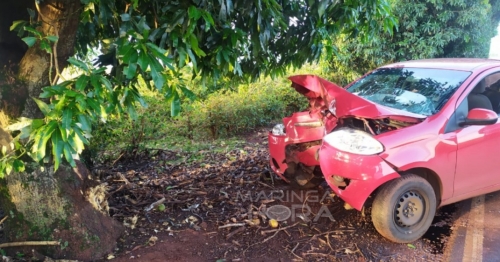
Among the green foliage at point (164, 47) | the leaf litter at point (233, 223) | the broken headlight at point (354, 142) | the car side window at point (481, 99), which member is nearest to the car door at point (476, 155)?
the car side window at point (481, 99)

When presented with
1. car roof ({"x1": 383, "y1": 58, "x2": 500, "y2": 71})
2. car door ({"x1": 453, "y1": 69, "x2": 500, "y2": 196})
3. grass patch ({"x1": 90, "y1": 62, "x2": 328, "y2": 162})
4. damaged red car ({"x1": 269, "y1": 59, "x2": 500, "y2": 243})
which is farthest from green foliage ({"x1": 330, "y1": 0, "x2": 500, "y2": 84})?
car door ({"x1": 453, "y1": 69, "x2": 500, "y2": 196})

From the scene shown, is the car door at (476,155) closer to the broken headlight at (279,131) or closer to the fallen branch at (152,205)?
the broken headlight at (279,131)

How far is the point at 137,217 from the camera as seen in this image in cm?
403

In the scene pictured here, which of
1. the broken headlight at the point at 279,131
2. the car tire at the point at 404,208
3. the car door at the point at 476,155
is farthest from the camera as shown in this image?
the broken headlight at the point at 279,131

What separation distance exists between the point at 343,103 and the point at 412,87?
119 centimetres

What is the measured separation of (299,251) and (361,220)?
3.21 feet

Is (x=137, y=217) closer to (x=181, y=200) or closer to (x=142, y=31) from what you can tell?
(x=181, y=200)

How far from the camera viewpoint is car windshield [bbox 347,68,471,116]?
395cm

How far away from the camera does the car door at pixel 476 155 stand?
3785 millimetres

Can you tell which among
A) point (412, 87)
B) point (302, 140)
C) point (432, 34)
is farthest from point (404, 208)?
point (432, 34)

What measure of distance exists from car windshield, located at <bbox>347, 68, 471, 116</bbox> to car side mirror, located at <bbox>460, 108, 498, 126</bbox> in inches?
11.0

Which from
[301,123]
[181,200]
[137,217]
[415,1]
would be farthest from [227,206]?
[415,1]

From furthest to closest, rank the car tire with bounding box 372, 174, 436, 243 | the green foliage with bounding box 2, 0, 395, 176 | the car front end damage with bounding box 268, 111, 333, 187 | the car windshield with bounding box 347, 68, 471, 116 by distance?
the car front end damage with bounding box 268, 111, 333, 187
the car windshield with bounding box 347, 68, 471, 116
the car tire with bounding box 372, 174, 436, 243
the green foliage with bounding box 2, 0, 395, 176

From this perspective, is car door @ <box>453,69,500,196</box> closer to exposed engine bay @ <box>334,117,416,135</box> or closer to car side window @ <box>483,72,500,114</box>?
car side window @ <box>483,72,500,114</box>
